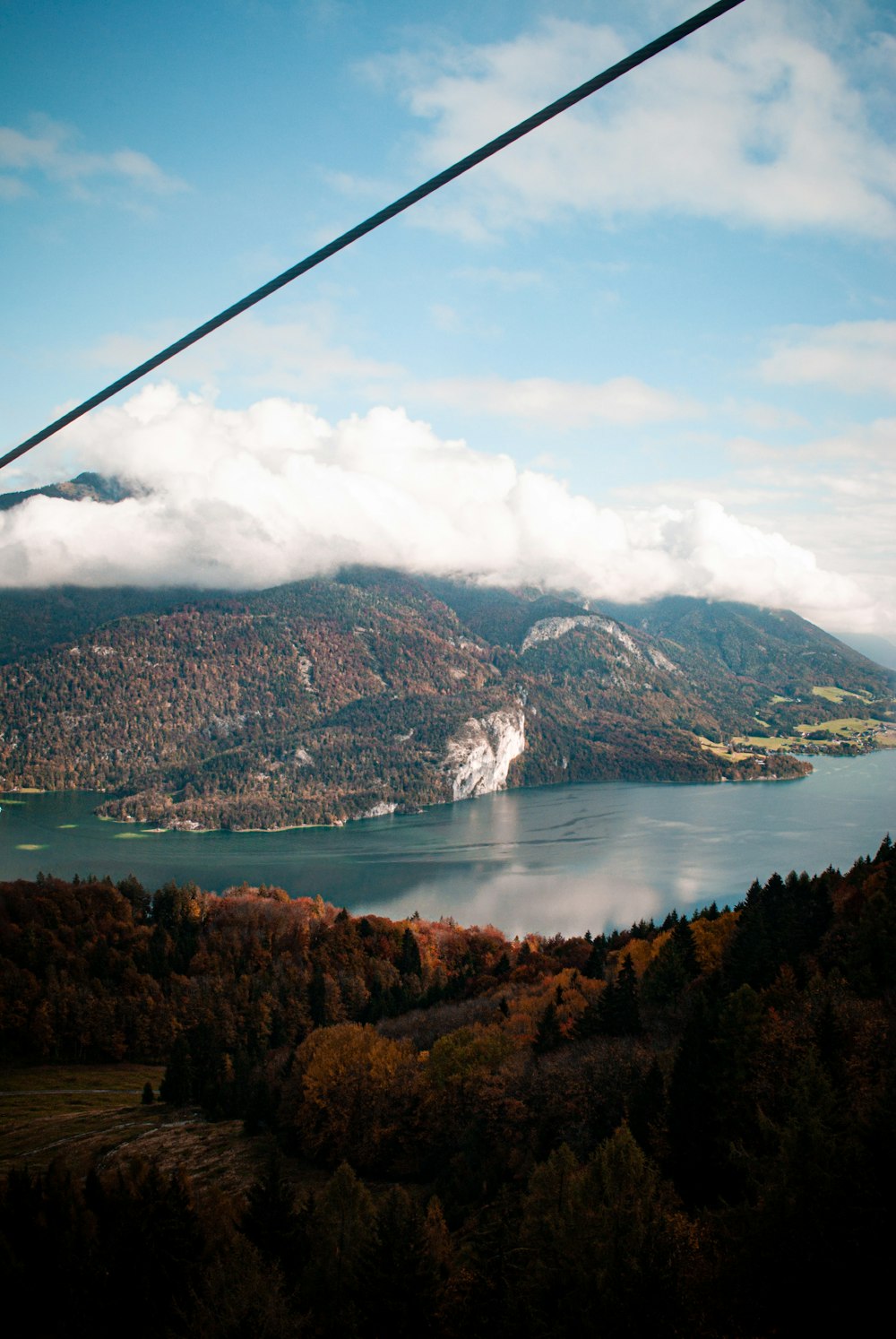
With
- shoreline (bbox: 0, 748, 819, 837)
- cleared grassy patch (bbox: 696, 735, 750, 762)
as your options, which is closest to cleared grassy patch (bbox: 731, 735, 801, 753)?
cleared grassy patch (bbox: 696, 735, 750, 762)

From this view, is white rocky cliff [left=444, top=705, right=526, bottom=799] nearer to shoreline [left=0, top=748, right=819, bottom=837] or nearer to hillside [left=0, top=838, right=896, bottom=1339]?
shoreline [left=0, top=748, right=819, bottom=837]

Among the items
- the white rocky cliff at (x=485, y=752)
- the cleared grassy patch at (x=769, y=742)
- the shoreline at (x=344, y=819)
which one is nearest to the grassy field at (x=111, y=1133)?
the shoreline at (x=344, y=819)

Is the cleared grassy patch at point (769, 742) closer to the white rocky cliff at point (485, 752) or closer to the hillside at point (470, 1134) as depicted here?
the white rocky cliff at point (485, 752)

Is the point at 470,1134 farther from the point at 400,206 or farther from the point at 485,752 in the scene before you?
the point at 485,752

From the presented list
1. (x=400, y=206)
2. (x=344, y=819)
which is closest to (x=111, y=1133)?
(x=400, y=206)

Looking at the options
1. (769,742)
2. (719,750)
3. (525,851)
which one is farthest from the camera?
(769,742)
